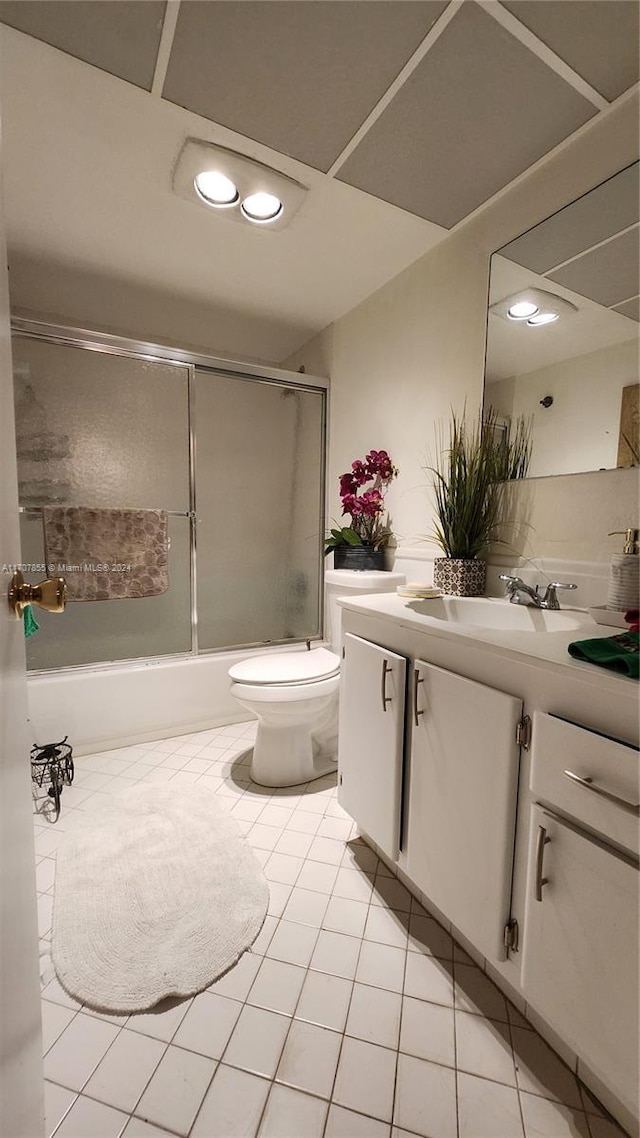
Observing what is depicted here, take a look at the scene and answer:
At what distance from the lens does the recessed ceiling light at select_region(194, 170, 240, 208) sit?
141 cm

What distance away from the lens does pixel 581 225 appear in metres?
1.19

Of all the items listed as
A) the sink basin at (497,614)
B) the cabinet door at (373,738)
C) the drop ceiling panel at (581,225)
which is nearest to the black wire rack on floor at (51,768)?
the cabinet door at (373,738)

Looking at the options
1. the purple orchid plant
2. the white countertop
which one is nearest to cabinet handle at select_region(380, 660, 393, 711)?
the white countertop

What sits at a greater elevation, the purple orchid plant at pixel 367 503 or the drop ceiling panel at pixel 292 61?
the drop ceiling panel at pixel 292 61

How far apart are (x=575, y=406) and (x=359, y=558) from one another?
99 cm

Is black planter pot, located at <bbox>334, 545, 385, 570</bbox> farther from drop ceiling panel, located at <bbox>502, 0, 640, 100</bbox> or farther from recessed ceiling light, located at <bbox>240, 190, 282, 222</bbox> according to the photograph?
drop ceiling panel, located at <bbox>502, 0, 640, 100</bbox>

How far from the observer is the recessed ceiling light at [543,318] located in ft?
4.23

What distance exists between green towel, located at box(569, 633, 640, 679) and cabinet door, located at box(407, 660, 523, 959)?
163 millimetres

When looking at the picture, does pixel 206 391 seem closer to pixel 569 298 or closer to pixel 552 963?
pixel 569 298

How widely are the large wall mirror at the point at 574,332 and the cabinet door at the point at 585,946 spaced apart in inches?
36.0

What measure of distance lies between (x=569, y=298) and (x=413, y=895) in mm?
1762

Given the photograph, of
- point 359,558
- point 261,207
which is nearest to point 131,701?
point 359,558

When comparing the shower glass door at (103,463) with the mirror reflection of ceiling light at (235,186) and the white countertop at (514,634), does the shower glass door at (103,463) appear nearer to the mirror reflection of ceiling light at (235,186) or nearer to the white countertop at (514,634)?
the mirror reflection of ceiling light at (235,186)

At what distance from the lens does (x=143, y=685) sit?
207 cm
